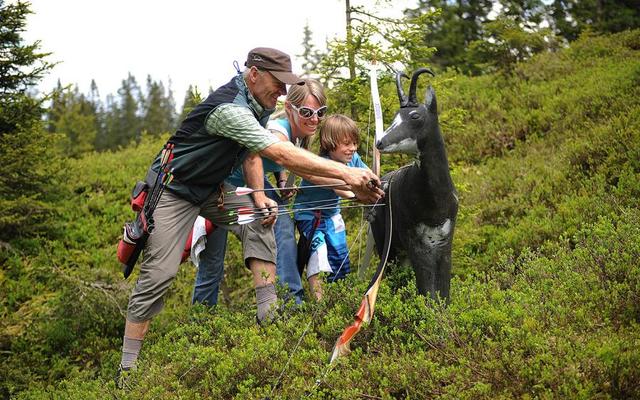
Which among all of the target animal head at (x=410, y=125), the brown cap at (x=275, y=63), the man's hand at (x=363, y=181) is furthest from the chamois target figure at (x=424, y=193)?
the brown cap at (x=275, y=63)

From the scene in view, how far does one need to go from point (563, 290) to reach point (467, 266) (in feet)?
9.04

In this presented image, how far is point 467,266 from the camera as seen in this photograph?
7559 mm

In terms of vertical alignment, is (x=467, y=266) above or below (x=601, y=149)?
below

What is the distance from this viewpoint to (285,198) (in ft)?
20.9

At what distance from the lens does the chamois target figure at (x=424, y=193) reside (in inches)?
180

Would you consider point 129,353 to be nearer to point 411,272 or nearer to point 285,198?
point 285,198

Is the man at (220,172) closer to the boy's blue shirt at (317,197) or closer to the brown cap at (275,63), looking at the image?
the brown cap at (275,63)

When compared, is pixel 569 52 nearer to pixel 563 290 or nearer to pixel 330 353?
pixel 563 290

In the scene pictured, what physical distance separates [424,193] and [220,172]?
1978mm

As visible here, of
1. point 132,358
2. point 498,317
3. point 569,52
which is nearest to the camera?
point 498,317

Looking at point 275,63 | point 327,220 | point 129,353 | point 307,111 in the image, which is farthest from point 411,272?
point 129,353

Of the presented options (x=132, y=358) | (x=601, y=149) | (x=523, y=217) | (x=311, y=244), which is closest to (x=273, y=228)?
(x=311, y=244)

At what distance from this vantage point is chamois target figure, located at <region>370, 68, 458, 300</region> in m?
4.58

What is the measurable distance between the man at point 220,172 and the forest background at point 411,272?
1.49ft
